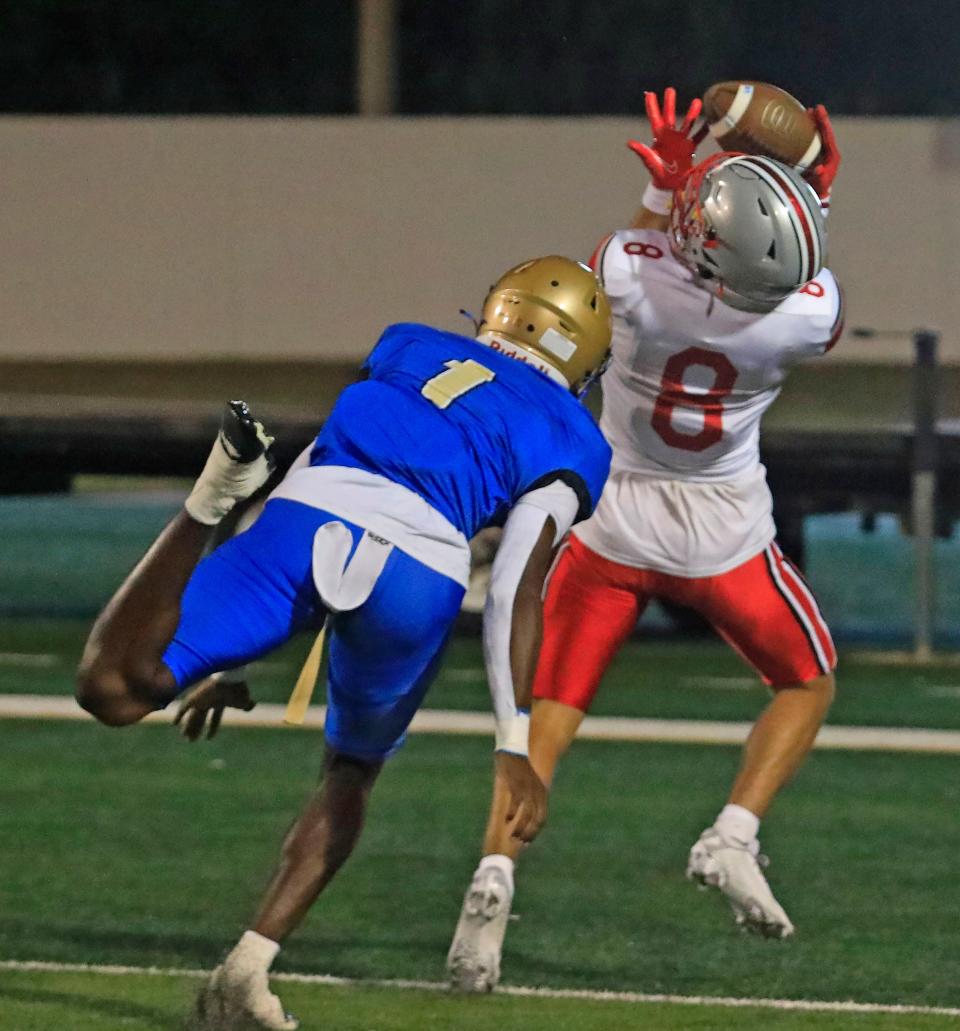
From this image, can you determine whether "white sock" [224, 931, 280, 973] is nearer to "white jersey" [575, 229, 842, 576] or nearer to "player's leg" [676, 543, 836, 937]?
"player's leg" [676, 543, 836, 937]

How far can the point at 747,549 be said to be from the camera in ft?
20.1

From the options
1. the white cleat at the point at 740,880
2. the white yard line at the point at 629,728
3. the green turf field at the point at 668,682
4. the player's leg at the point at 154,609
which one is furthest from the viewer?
the green turf field at the point at 668,682

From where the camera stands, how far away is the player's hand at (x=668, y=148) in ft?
19.9

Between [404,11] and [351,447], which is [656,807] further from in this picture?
[404,11]

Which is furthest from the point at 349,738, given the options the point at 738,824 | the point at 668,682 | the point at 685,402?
the point at 668,682

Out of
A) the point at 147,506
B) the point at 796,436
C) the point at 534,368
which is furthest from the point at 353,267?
the point at 147,506

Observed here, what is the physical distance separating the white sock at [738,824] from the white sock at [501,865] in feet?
1.99

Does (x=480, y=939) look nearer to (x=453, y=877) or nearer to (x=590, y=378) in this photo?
(x=590, y=378)

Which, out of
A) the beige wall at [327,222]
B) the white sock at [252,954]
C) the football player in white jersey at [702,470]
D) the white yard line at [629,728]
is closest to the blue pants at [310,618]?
the white sock at [252,954]

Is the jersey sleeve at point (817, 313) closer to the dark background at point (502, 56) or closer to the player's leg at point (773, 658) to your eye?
the player's leg at point (773, 658)

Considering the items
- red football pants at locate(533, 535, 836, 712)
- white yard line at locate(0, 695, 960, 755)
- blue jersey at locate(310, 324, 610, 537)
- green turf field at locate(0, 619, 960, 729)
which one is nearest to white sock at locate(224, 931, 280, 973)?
blue jersey at locate(310, 324, 610, 537)

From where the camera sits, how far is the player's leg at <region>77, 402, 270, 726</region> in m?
4.64

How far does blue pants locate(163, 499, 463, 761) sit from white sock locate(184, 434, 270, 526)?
0.34ft

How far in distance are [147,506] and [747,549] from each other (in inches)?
947
